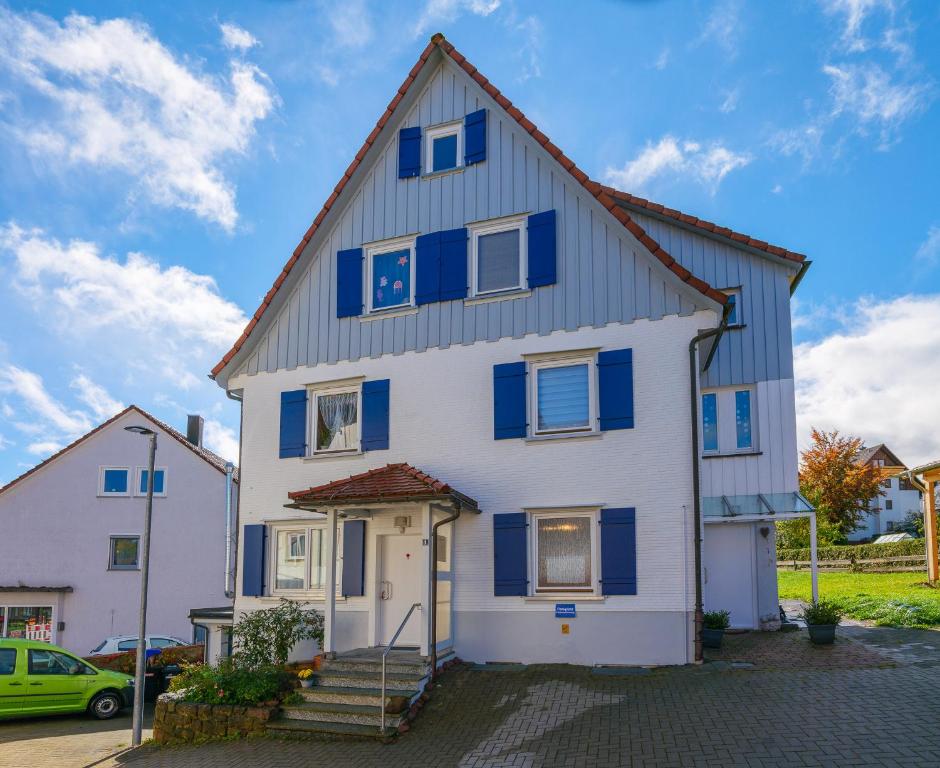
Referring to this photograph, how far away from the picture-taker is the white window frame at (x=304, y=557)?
16359 millimetres

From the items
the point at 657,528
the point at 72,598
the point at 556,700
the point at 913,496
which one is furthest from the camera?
the point at 913,496

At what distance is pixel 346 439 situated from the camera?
1672cm

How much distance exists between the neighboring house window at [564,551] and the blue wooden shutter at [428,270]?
4.66 m

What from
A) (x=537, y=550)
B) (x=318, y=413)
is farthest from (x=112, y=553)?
(x=537, y=550)

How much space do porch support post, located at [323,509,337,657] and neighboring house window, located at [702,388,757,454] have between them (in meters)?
8.44

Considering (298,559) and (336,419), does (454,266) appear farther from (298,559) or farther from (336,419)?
(298,559)

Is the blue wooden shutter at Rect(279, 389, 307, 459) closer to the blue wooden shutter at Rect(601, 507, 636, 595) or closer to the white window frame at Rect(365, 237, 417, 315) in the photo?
the white window frame at Rect(365, 237, 417, 315)

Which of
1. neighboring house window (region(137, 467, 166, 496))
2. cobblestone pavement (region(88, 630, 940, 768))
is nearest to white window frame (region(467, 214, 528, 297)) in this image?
cobblestone pavement (region(88, 630, 940, 768))

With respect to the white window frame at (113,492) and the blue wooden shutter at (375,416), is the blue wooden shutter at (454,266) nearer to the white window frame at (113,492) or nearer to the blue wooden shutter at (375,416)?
the blue wooden shutter at (375,416)

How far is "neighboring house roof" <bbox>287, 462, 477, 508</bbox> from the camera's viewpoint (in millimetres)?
13797

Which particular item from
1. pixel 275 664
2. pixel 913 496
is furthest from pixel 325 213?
pixel 913 496

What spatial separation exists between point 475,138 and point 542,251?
2.81m

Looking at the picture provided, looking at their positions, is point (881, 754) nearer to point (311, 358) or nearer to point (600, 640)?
point (600, 640)

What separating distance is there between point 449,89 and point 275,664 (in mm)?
11374
